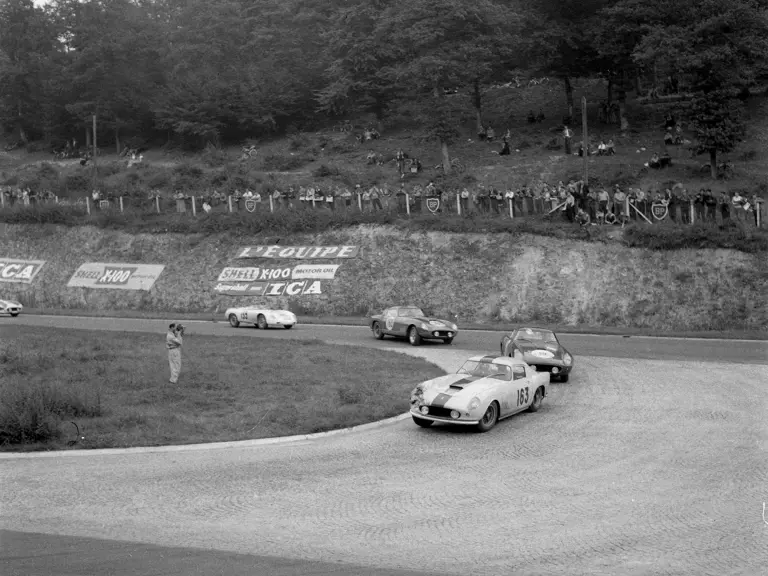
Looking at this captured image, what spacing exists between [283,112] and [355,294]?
3750 cm

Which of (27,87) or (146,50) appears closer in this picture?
(146,50)

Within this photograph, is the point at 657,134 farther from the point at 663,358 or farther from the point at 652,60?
the point at 663,358

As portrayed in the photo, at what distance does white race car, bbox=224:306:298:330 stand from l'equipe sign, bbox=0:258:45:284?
2142cm

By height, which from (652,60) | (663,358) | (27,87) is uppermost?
(27,87)

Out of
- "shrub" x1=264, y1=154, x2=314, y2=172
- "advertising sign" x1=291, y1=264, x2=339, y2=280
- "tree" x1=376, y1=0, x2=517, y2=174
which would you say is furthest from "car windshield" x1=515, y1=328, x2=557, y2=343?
"shrub" x1=264, y1=154, x2=314, y2=172

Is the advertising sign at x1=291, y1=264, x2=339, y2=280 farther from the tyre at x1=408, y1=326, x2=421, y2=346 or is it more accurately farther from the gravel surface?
the gravel surface

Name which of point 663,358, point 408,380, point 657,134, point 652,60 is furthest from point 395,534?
point 657,134

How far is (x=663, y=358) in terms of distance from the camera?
89.9 ft

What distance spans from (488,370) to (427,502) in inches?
284

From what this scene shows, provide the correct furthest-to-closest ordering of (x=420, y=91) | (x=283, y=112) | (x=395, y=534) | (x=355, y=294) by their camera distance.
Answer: (x=283, y=112) → (x=420, y=91) → (x=355, y=294) → (x=395, y=534)

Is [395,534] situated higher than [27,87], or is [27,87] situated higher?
[27,87]

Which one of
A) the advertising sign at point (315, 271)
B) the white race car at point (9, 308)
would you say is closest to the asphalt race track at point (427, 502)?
the advertising sign at point (315, 271)

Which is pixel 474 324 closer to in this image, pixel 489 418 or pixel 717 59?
pixel 489 418

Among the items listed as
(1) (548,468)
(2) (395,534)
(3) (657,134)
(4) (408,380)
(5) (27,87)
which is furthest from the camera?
(5) (27,87)
